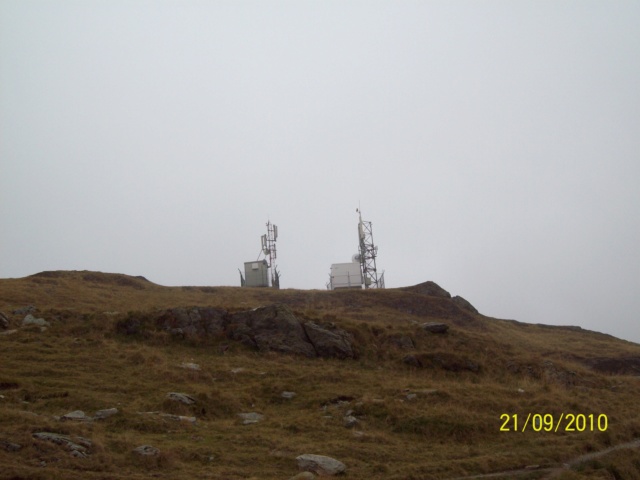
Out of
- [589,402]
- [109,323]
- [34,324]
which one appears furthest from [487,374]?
[34,324]

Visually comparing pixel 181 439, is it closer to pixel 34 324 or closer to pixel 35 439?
pixel 35 439

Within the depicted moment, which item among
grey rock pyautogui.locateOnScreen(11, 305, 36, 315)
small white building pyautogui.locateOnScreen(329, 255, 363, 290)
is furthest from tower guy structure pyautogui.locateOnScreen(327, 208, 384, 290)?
grey rock pyautogui.locateOnScreen(11, 305, 36, 315)

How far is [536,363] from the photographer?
85.6 feet

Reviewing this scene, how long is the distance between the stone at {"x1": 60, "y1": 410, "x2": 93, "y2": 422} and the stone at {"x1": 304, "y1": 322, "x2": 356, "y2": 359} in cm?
1118

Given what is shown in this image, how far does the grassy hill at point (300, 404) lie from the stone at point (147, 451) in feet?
0.43

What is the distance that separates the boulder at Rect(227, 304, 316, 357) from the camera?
25219 mm

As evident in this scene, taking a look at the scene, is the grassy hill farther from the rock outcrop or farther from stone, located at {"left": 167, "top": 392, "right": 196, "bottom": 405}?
the rock outcrop

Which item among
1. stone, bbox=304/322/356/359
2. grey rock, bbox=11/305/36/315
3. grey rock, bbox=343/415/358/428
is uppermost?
grey rock, bbox=11/305/36/315

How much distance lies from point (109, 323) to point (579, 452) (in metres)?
19.8

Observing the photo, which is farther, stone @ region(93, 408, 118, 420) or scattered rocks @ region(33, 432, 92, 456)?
stone @ region(93, 408, 118, 420)

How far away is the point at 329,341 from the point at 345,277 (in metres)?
26.1

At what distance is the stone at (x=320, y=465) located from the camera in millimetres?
12969
